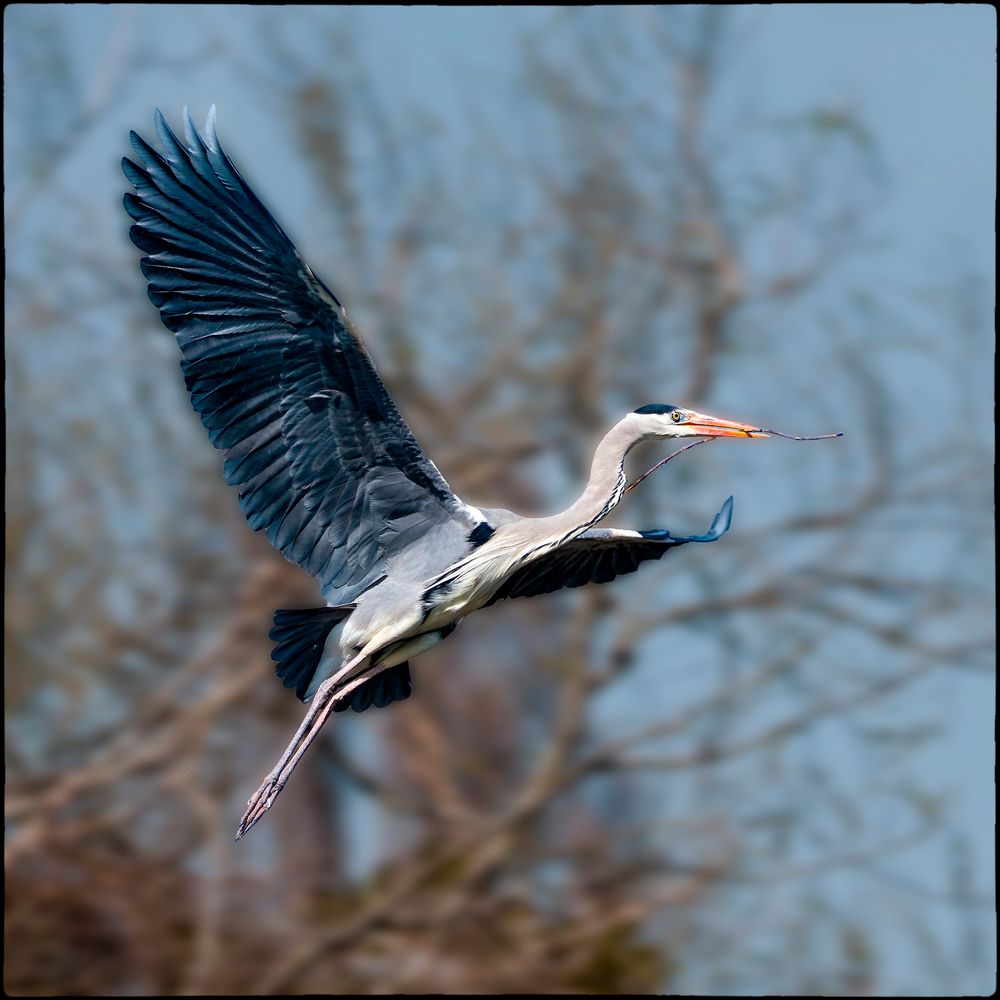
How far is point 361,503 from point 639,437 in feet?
2.63

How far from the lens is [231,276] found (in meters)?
5.09

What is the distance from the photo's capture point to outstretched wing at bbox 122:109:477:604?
16.5ft

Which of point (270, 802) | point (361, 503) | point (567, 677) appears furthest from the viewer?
point (567, 677)

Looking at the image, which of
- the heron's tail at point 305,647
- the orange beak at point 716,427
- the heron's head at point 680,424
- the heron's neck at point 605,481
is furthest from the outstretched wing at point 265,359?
the orange beak at point 716,427

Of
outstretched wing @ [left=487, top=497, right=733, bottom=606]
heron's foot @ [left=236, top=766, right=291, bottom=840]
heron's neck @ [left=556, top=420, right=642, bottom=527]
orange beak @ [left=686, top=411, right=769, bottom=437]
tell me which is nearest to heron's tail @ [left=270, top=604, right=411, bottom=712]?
heron's foot @ [left=236, top=766, right=291, bottom=840]

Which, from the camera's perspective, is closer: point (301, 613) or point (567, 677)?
point (301, 613)

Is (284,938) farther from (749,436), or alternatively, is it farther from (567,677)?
(749,436)

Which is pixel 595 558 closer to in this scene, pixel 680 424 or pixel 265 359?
pixel 680 424

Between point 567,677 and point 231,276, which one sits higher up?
point 231,276

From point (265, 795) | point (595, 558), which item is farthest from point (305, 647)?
point (595, 558)

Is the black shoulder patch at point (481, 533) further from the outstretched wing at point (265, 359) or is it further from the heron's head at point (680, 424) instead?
the heron's head at point (680, 424)

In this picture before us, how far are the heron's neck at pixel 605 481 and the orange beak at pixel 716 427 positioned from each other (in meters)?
0.18

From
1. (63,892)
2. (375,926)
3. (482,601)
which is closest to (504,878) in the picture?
(375,926)

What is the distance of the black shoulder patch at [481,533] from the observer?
5238 mm
